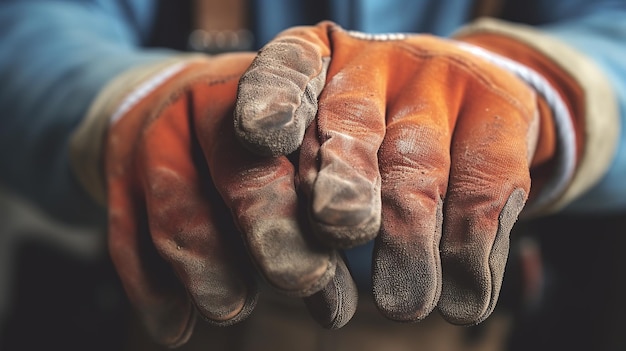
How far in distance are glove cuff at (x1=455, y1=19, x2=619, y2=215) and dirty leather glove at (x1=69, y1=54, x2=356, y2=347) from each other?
0.27 meters

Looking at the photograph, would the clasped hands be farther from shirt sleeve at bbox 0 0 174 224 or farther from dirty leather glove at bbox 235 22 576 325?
shirt sleeve at bbox 0 0 174 224

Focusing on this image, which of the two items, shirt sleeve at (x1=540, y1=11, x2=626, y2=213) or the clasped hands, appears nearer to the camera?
the clasped hands

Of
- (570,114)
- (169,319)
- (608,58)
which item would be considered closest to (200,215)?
(169,319)

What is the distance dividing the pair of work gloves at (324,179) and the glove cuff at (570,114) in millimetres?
51

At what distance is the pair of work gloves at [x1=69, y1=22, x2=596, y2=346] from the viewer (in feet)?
1.38

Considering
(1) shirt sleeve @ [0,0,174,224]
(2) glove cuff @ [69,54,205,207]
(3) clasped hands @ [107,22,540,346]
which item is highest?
(3) clasped hands @ [107,22,540,346]

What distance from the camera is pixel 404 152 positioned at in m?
0.47

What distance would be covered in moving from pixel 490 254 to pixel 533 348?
871 mm

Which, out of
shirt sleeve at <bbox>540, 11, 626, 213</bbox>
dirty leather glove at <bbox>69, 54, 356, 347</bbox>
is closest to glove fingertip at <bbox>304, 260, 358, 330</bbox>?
dirty leather glove at <bbox>69, 54, 356, 347</bbox>

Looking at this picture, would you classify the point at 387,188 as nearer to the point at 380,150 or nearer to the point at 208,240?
the point at 380,150

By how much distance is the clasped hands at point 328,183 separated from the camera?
420 mm

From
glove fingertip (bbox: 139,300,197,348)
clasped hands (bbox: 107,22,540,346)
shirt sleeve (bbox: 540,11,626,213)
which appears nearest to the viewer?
clasped hands (bbox: 107,22,540,346)

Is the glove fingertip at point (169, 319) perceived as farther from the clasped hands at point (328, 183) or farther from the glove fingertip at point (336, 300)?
the glove fingertip at point (336, 300)

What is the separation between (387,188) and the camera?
45 cm
